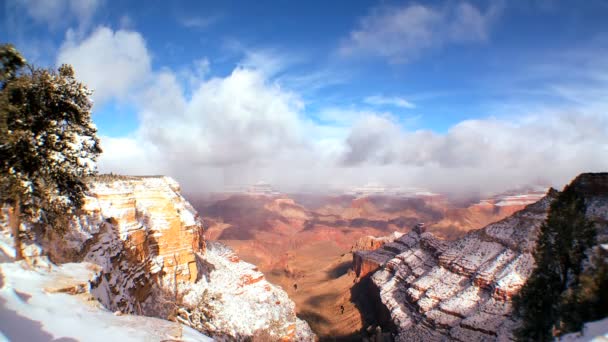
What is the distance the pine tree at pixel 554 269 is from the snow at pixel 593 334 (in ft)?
9.78

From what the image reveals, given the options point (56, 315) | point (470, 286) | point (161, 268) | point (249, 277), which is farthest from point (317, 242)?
point (56, 315)

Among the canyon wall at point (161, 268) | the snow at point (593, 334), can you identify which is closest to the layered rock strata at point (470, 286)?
the canyon wall at point (161, 268)

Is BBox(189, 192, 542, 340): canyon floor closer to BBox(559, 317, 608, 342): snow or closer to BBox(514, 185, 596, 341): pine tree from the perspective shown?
BBox(514, 185, 596, 341): pine tree

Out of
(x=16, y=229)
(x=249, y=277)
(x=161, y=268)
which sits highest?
(x=16, y=229)

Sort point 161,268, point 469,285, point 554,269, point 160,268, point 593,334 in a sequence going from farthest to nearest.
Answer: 1. point 469,285
2. point 161,268
3. point 160,268
4. point 554,269
5. point 593,334

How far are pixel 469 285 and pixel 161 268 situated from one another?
32.3 metres

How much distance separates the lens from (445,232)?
389 ft

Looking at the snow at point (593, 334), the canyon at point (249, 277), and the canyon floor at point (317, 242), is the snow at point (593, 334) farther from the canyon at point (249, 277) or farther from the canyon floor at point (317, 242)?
the canyon floor at point (317, 242)

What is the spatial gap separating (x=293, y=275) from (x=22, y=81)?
A: 238ft

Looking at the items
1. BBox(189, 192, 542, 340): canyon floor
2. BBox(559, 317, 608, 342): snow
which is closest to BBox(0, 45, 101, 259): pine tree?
BBox(559, 317, 608, 342): snow

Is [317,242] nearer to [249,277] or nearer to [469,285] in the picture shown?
[249,277]

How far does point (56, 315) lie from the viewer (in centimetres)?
816

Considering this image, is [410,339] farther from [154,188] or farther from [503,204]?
[503,204]

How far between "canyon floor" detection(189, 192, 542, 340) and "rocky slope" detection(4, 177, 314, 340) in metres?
18.1
